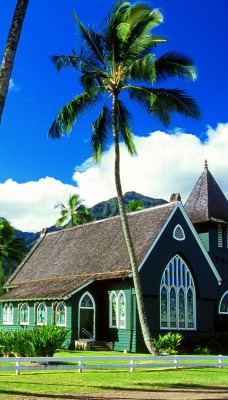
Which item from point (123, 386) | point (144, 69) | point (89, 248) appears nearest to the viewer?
point (123, 386)

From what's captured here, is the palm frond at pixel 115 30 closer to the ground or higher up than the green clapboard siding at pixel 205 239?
higher up

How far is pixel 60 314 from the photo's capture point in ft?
119

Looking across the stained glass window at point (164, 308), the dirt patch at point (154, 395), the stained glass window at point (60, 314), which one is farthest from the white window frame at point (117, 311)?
the dirt patch at point (154, 395)

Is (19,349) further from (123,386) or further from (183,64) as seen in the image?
(183,64)

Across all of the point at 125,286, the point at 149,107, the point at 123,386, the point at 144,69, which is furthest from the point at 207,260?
the point at 123,386

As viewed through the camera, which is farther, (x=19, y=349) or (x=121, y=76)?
(x=121, y=76)

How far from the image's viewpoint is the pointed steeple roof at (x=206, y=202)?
132ft

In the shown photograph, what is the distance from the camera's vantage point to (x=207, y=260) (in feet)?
122

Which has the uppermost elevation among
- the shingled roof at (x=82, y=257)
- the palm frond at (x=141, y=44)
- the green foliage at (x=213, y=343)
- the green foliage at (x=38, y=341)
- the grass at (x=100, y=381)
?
the palm frond at (x=141, y=44)

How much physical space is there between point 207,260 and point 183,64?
43.0 ft

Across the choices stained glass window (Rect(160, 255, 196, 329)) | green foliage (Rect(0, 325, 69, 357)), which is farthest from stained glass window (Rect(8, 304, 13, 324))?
green foliage (Rect(0, 325, 69, 357))

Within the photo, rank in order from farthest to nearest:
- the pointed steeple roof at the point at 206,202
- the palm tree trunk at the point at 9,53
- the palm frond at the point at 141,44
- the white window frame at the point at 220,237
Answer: the white window frame at the point at 220,237
the pointed steeple roof at the point at 206,202
the palm frond at the point at 141,44
the palm tree trunk at the point at 9,53

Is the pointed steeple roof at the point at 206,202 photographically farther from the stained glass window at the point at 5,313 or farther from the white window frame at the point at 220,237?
the stained glass window at the point at 5,313

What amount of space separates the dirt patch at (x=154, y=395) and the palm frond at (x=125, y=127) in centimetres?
1472
